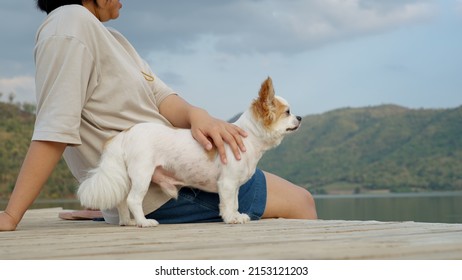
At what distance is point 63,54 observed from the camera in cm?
298

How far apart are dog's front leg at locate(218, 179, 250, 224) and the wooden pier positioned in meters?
0.24

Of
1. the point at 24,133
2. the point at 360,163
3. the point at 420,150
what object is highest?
the point at 420,150

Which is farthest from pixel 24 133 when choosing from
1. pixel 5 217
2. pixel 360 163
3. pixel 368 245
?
pixel 360 163

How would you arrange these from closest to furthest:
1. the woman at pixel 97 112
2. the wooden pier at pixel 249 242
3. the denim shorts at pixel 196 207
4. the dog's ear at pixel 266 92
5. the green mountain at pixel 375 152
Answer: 1. the wooden pier at pixel 249 242
2. the woman at pixel 97 112
3. the dog's ear at pixel 266 92
4. the denim shorts at pixel 196 207
5. the green mountain at pixel 375 152

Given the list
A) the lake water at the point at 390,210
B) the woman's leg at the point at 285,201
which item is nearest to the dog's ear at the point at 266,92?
the woman's leg at the point at 285,201

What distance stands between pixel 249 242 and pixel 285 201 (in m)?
1.52

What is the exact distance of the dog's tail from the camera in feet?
A: 9.73

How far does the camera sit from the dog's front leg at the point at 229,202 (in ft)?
10.2

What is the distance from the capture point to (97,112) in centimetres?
315

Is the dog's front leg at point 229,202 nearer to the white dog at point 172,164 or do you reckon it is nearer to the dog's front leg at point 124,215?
the white dog at point 172,164

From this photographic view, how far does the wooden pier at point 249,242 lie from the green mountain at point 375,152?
36162mm

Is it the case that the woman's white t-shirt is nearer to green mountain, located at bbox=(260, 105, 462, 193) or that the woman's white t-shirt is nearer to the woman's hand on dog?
the woman's hand on dog
